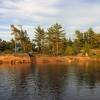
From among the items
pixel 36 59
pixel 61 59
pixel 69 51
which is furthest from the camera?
pixel 69 51

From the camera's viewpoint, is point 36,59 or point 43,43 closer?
point 36,59

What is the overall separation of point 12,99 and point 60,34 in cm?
7181

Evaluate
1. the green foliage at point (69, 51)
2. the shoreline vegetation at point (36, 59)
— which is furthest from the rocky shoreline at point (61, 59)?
the green foliage at point (69, 51)

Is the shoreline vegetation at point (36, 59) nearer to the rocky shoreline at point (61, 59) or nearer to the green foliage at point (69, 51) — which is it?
the rocky shoreline at point (61, 59)

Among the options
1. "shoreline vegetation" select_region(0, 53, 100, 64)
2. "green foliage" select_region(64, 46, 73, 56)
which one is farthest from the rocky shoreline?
"green foliage" select_region(64, 46, 73, 56)

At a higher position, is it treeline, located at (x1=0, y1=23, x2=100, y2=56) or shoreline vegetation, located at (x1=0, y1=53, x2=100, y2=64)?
treeline, located at (x1=0, y1=23, x2=100, y2=56)

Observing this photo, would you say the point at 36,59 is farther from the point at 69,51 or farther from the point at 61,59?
the point at 69,51

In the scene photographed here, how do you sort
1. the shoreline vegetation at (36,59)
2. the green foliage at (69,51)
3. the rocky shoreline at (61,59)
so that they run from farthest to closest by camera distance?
1. the green foliage at (69,51)
2. the rocky shoreline at (61,59)
3. the shoreline vegetation at (36,59)

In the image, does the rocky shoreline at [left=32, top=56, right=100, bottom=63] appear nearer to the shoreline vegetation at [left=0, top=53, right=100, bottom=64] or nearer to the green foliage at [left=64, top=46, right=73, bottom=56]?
the shoreline vegetation at [left=0, top=53, right=100, bottom=64]

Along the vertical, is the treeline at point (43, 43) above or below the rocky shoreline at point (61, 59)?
above

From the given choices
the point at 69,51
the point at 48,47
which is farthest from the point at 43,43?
the point at 69,51

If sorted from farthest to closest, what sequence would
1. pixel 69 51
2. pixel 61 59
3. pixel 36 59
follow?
pixel 69 51, pixel 61 59, pixel 36 59

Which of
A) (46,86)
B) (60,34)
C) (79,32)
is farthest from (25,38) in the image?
(46,86)

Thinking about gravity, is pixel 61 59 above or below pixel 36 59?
below
